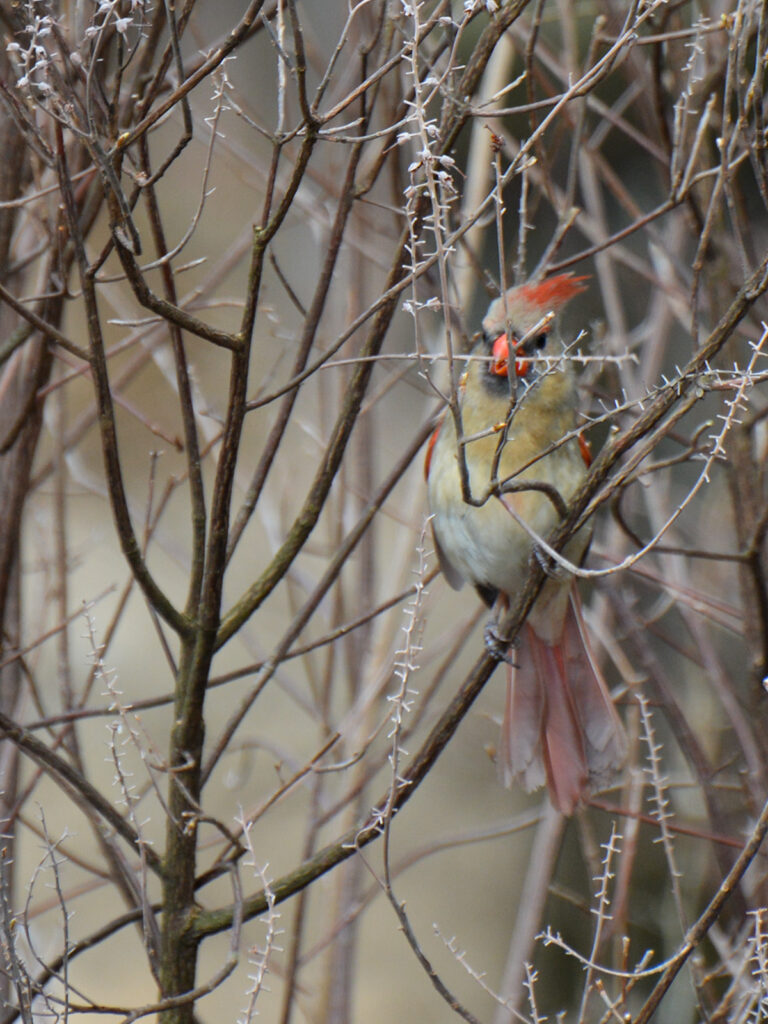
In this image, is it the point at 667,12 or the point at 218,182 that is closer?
the point at 667,12

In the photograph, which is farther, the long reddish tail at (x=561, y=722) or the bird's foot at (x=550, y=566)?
the long reddish tail at (x=561, y=722)

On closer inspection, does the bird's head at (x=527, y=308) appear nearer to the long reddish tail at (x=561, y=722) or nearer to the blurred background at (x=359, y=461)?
the blurred background at (x=359, y=461)

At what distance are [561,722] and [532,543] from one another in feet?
1.53

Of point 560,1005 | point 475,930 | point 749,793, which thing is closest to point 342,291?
point 749,793

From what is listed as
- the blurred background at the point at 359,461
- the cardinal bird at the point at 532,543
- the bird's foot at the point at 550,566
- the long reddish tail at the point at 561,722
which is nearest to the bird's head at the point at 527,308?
the cardinal bird at the point at 532,543

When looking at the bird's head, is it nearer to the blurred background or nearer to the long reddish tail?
the blurred background

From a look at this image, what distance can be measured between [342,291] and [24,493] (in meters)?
1.71

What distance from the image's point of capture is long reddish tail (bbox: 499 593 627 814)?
8.46 feet

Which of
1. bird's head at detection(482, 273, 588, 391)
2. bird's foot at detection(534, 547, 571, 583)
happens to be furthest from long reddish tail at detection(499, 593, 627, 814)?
bird's head at detection(482, 273, 588, 391)

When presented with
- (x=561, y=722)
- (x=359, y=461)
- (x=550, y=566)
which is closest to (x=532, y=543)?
(x=550, y=566)

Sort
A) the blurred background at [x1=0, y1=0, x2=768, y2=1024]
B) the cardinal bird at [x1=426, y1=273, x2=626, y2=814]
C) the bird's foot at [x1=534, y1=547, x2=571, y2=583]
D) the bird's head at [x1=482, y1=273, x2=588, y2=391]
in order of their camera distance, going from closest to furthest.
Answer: the blurred background at [x1=0, y1=0, x2=768, y2=1024], the bird's foot at [x1=534, y1=547, x2=571, y2=583], the bird's head at [x1=482, y1=273, x2=588, y2=391], the cardinal bird at [x1=426, y1=273, x2=626, y2=814]

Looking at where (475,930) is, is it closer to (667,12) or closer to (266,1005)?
(266,1005)

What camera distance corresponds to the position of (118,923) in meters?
1.76

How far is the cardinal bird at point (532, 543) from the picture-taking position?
2580mm
